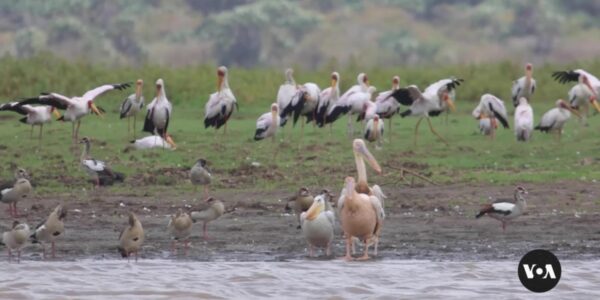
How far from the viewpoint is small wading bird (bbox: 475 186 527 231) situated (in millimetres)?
12359

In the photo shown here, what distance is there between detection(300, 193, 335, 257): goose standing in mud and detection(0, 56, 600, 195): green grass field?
311 centimetres

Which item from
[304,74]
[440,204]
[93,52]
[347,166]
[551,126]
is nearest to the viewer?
[440,204]

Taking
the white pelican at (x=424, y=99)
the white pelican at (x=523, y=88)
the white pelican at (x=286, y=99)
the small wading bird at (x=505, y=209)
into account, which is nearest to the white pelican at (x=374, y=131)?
the white pelican at (x=424, y=99)

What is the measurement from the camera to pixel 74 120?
17828 mm

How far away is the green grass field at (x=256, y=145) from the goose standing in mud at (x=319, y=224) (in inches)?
122

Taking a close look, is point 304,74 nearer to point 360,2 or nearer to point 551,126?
point 551,126

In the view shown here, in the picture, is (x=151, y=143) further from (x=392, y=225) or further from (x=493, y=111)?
(x=392, y=225)

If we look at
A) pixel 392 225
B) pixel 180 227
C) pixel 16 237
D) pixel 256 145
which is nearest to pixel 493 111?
pixel 256 145

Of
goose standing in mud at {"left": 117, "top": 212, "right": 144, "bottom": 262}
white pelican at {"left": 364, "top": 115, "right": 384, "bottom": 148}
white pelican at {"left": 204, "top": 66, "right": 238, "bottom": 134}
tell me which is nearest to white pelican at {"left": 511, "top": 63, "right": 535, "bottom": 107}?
white pelican at {"left": 364, "top": 115, "right": 384, "bottom": 148}

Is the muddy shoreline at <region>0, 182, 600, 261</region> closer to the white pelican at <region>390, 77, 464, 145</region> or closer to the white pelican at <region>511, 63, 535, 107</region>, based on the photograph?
the white pelican at <region>390, 77, 464, 145</region>

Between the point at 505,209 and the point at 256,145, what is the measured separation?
597cm

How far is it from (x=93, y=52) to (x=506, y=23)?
40.0 feet

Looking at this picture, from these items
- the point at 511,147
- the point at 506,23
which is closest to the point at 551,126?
the point at 511,147

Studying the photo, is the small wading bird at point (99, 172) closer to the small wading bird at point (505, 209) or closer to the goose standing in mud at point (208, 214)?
the goose standing in mud at point (208, 214)
